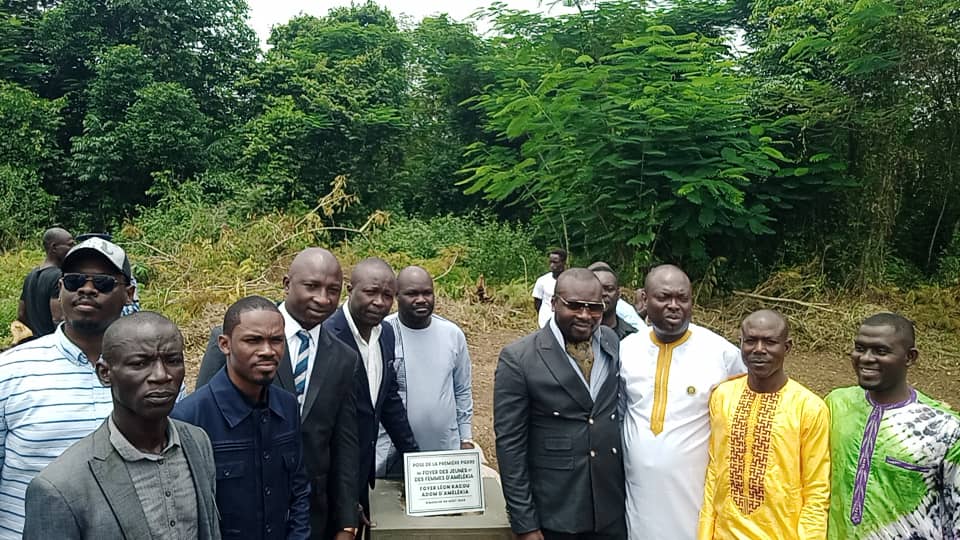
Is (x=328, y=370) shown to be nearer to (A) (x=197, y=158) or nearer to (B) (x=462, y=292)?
(B) (x=462, y=292)

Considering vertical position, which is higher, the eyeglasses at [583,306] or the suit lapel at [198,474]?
the eyeglasses at [583,306]

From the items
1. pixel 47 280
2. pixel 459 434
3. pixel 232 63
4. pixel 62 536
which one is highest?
pixel 232 63

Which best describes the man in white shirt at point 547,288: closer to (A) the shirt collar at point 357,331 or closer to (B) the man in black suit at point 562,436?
(A) the shirt collar at point 357,331

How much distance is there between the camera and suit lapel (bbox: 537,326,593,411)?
3.21 metres

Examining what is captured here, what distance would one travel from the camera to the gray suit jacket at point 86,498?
5.90ft

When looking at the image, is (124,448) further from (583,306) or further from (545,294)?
(545,294)

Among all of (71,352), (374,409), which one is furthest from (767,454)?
(71,352)

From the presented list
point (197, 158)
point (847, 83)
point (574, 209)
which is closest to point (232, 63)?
point (197, 158)

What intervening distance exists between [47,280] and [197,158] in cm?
1425

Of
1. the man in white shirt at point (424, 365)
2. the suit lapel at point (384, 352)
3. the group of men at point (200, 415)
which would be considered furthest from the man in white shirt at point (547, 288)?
the group of men at point (200, 415)

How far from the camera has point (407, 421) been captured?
3.91m

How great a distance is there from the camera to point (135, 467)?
199 cm

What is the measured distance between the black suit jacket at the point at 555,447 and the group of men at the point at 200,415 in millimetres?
684

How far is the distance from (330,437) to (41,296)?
113 inches
